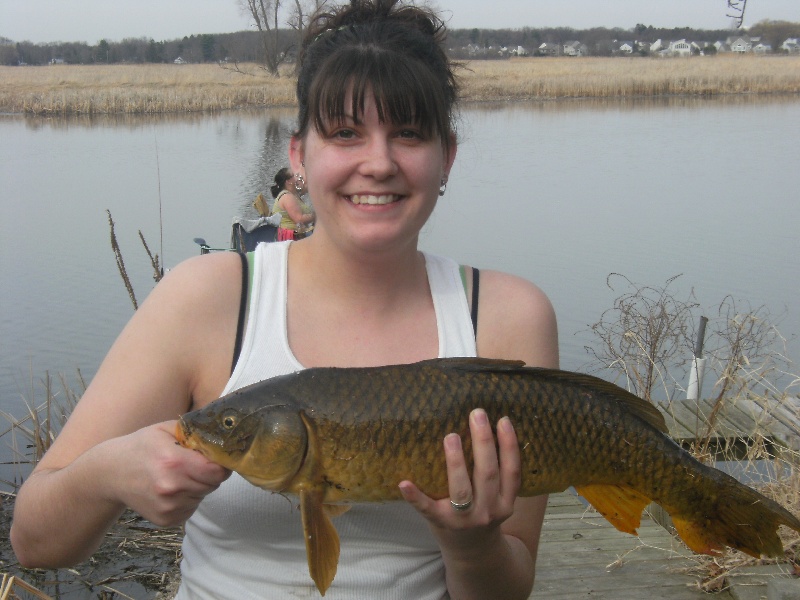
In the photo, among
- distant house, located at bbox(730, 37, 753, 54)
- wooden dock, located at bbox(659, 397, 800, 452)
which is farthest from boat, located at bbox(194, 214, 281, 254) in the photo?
distant house, located at bbox(730, 37, 753, 54)

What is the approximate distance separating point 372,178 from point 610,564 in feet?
8.77

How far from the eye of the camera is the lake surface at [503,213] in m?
9.07

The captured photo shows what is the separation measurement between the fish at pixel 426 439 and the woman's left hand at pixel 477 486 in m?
0.04

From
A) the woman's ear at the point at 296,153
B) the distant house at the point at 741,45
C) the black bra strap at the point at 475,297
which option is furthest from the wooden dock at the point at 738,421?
the distant house at the point at 741,45

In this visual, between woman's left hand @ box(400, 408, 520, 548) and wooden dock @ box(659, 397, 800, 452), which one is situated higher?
woman's left hand @ box(400, 408, 520, 548)

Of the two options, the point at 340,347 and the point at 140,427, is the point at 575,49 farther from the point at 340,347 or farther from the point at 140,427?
the point at 140,427

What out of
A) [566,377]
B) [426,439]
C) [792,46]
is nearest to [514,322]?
[566,377]

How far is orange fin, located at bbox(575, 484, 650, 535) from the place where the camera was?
1964 millimetres

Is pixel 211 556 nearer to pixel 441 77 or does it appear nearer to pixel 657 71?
pixel 441 77

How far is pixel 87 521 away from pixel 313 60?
118 cm

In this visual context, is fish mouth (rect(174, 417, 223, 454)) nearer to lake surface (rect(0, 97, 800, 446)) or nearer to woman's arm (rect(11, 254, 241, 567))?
woman's arm (rect(11, 254, 241, 567))

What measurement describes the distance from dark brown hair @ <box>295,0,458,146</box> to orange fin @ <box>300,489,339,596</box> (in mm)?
885

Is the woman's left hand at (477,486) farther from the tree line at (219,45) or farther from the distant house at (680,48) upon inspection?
the distant house at (680,48)

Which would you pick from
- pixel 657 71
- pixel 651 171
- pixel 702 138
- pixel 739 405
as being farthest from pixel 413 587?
pixel 657 71
